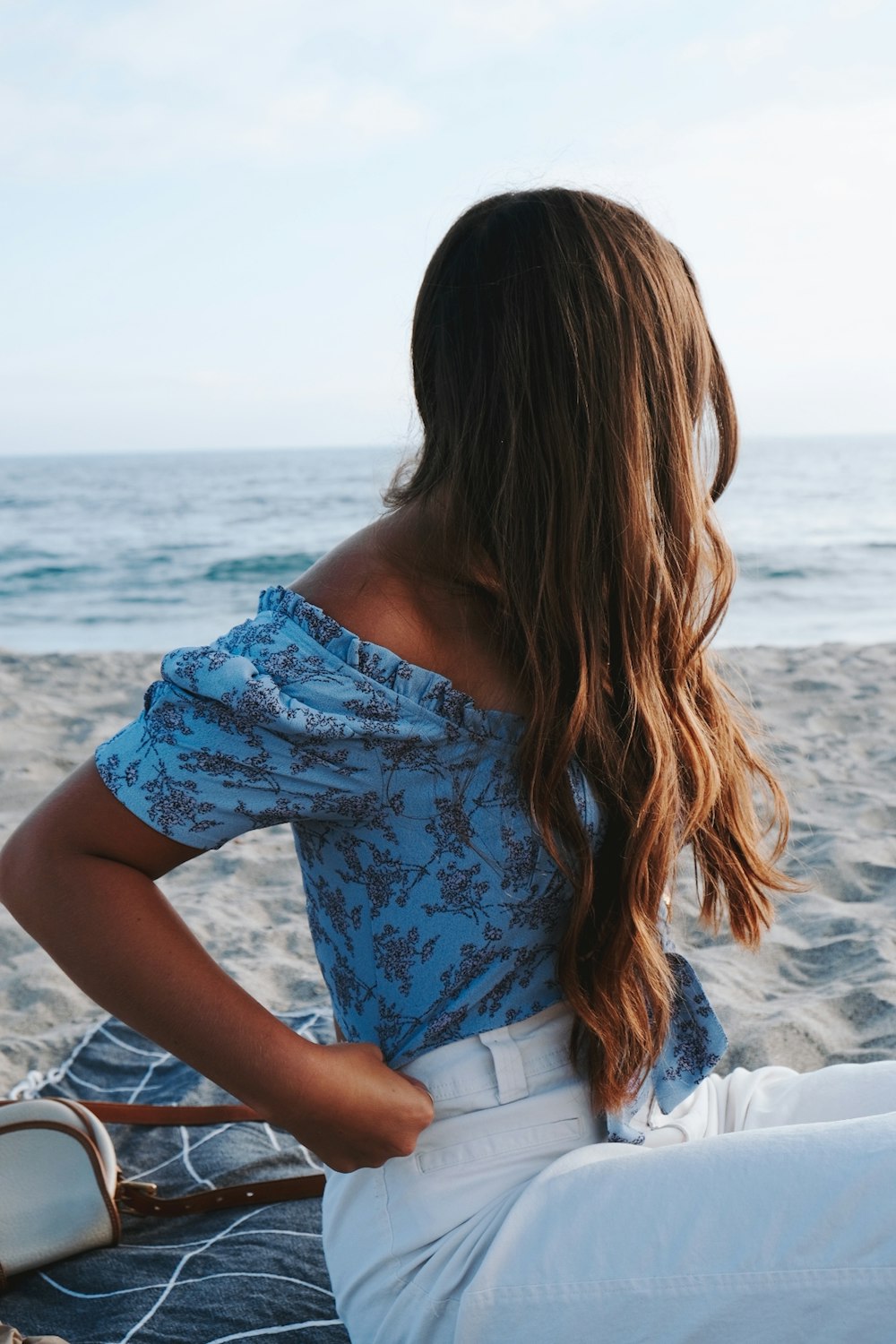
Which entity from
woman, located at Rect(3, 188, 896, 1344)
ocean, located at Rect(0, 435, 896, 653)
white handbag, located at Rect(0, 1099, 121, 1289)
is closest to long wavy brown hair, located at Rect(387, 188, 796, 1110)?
woman, located at Rect(3, 188, 896, 1344)

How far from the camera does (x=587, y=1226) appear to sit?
3.70ft

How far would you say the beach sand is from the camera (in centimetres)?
278

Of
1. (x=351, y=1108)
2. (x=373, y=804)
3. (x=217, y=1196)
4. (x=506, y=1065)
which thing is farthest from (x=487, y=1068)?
(x=217, y=1196)

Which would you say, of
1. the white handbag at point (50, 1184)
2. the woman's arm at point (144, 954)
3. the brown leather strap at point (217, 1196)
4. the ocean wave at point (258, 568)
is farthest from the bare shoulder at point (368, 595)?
the ocean wave at point (258, 568)

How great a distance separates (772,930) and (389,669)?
2469 mm

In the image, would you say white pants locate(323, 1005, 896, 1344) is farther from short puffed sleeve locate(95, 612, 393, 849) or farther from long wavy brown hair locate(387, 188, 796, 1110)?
short puffed sleeve locate(95, 612, 393, 849)

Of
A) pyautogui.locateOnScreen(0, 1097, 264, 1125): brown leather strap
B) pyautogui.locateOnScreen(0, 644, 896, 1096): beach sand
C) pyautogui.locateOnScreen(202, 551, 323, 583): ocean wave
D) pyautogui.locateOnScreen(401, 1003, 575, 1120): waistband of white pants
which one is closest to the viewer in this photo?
pyautogui.locateOnScreen(401, 1003, 575, 1120): waistband of white pants

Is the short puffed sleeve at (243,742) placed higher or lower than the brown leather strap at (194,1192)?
higher

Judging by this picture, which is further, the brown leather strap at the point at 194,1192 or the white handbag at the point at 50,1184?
the brown leather strap at the point at 194,1192

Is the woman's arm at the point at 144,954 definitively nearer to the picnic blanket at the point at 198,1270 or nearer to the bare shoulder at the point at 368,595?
the bare shoulder at the point at 368,595

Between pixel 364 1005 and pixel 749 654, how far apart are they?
7041mm

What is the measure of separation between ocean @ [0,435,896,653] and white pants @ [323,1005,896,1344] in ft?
2.87

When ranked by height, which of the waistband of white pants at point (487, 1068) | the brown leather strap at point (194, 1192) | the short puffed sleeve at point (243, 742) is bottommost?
the brown leather strap at point (194, 1192)

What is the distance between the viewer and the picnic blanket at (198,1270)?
184 cm
